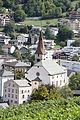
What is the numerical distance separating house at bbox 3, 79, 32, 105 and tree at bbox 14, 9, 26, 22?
217ft

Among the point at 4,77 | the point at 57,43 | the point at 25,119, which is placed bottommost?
the point at 57,43

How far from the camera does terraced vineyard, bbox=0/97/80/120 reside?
23766 millimetres

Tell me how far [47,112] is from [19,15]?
82318mm

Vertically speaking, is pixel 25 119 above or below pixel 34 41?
above

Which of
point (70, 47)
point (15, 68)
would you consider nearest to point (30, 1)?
point (70, 47)

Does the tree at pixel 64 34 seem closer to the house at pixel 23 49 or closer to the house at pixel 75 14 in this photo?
the house at pixel 23 49

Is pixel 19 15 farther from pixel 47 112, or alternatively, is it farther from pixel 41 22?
pixel 47 112

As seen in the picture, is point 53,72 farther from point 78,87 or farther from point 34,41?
point 34,41

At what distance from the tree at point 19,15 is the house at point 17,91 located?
6603 centimetres

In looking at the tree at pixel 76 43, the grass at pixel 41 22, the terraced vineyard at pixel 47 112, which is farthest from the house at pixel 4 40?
the terraced vineyard at pixel 47 112

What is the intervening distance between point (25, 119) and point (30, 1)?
9694 cm

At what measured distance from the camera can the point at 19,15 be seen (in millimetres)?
106438

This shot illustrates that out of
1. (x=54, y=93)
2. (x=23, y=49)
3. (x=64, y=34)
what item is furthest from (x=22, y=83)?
(x=64, y=34)

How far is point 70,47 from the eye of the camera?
7862cm
